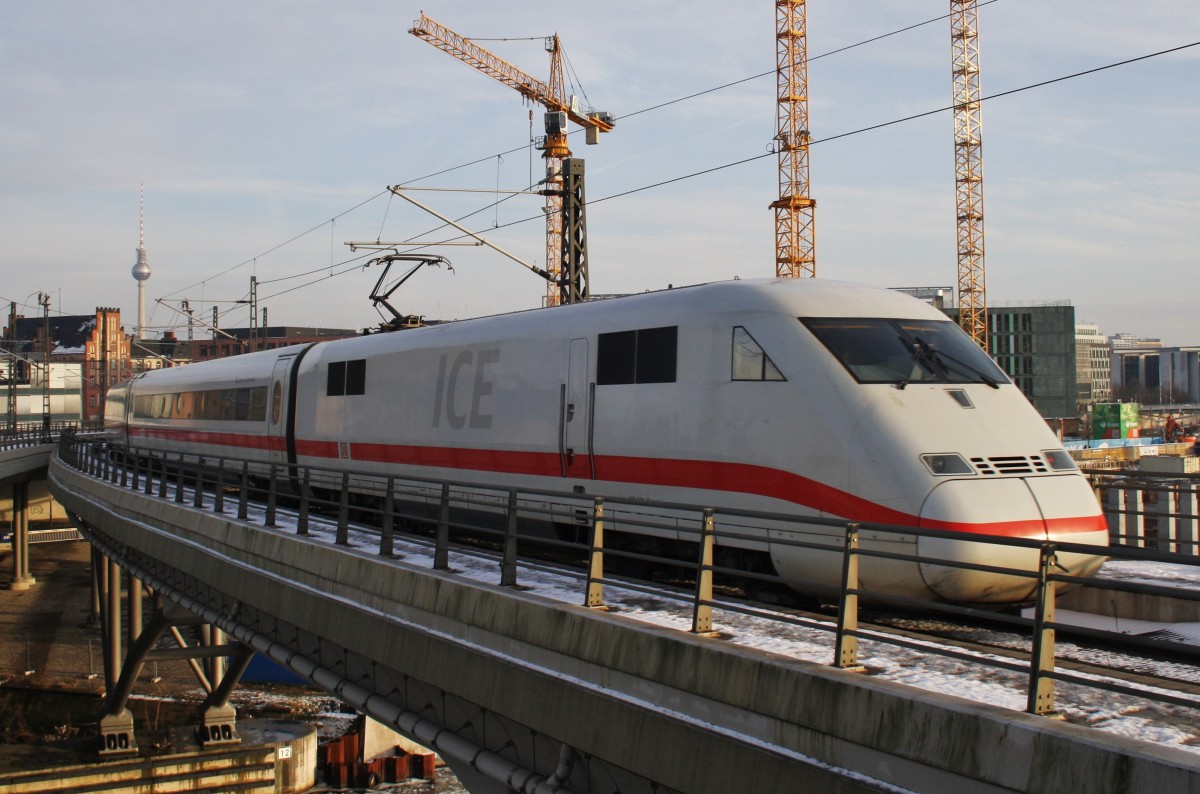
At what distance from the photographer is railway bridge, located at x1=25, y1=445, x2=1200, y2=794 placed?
18.1 feet

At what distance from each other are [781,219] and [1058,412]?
40486 mm

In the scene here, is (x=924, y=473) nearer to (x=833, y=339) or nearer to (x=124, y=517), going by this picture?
(x=833, y=339)

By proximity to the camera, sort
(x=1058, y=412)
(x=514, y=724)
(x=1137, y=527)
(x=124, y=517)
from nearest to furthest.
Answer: (x=514, y=724) < (x=1137, y=527) < (x=124, y=517) < (x=1058, y=412)

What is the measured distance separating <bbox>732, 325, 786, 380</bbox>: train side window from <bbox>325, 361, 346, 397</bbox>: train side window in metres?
10.9

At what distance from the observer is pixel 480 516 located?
15867mm

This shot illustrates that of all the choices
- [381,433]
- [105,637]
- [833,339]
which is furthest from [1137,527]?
[105,637]

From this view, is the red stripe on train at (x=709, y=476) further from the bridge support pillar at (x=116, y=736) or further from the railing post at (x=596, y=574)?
the bridge support pillar at (x=116, y=736)

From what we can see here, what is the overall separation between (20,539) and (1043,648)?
57585mm

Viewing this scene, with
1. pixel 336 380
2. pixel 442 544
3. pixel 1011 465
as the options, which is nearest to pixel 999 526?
pixel 1011 465

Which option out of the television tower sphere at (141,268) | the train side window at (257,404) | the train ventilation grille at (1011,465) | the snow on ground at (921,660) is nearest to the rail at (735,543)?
the snow on ground at (921,660)

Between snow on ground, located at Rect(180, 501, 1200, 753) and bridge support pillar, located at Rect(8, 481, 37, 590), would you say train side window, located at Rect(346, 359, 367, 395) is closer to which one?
snow on ground, located at Rect(180, 501, 1200, 753)

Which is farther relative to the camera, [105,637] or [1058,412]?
[1058,412]

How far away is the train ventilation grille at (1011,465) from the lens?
934 cm

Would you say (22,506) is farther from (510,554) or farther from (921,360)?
(921,360)
